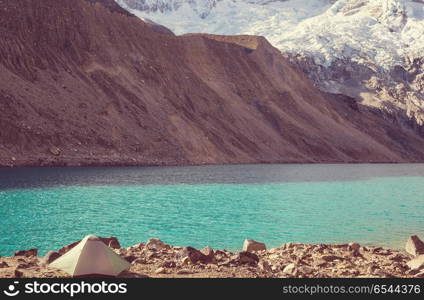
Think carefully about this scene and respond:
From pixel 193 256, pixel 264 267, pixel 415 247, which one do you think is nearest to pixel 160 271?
pixel 193 256

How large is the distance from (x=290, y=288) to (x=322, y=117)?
103 metres

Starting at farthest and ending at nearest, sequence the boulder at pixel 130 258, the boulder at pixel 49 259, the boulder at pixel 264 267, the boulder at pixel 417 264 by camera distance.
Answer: the boulder at pixel 130 258 < the boulder at pixel 417 264 < the boulder at pixel 264 267 < the boulder at pixel 49 259

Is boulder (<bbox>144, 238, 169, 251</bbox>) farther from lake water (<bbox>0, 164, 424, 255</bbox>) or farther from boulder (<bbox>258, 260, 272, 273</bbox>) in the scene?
lake water (<bbox>0, 164, 424, 255</bbox>)

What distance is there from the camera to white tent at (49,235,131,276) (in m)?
11.9

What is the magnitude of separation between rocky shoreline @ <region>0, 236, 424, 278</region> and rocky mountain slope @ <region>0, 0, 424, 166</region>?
45116 millimetres

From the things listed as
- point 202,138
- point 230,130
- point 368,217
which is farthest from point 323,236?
point 230,130

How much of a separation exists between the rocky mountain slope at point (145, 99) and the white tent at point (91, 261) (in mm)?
47558

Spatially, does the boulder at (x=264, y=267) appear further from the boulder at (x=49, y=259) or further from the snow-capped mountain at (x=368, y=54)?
the snow-capped mountain at (x=368, y=54)

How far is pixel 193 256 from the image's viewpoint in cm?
1438

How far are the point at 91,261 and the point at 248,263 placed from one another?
14.1 feet

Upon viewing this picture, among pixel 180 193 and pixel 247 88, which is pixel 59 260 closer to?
pixel 180 193

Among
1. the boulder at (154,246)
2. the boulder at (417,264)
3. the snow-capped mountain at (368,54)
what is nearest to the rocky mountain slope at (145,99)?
the snow-capped mountain at (368,54)

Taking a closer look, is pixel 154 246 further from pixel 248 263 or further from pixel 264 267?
pixel 264 267

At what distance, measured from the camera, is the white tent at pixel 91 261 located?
38.9ft
